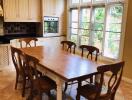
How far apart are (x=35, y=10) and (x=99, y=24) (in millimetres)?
2074

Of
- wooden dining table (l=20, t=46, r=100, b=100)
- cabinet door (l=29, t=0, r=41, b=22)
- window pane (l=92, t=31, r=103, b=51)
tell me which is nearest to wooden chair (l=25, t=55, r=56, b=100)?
wooden dining table (l=20, t=46, r=100, b=100)

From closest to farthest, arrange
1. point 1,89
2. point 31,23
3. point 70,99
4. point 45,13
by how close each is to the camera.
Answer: point 70,99 → point 1,89 → point 45,13 → point 31,23

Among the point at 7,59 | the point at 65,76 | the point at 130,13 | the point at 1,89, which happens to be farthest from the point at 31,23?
→ the point at 65,76

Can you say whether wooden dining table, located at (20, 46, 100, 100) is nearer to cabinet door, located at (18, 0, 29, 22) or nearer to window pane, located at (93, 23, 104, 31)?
window pane, located at (93, 23, 104, 31)

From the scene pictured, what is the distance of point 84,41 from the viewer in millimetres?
4984

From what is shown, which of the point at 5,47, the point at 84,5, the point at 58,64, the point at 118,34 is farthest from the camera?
the point at 84,5

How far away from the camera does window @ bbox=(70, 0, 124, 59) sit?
13.0 ft

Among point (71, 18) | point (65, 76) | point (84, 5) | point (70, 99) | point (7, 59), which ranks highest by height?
point (84, 5)

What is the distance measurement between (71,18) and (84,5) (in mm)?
779

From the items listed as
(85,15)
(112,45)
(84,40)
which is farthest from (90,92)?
(85,15)

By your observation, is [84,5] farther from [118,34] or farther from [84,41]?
[118,34]

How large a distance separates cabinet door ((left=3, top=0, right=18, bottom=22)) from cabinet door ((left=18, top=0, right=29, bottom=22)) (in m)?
0.12

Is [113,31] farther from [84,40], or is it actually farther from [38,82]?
[38,82]

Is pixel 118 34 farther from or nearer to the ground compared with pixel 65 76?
farther from the ground
